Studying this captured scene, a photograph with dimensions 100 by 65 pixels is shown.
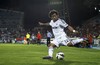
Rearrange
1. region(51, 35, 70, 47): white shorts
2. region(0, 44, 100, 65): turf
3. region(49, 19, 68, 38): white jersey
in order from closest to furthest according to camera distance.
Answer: region(0, 44, 100, 65): turf → region(51, 35, 70, 47): white shorts → region(49, 19, 68, 38): white jersey

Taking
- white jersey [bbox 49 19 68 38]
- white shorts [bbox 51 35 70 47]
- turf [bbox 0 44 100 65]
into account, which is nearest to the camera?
turf [bbox 0 44 100 65]

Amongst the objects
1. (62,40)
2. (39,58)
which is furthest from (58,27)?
(39,58)

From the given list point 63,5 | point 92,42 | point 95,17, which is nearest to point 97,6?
point 95,17

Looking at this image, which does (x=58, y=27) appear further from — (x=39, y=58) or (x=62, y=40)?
(x=39, y=58)

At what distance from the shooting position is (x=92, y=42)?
1640 inches

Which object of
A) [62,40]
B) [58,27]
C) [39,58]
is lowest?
[39,58]

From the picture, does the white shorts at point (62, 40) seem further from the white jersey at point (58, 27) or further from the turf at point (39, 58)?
the turf at point (39, 58)

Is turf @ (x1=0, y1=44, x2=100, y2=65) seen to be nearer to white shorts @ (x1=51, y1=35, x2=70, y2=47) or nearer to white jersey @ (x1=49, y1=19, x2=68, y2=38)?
white shorts @ (x1=51, y1=35, x2=70, y2=47)

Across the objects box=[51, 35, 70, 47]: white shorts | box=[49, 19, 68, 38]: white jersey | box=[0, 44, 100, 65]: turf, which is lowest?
box=[0, 44, 100, 65]: turf

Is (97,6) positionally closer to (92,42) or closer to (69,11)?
(69,11)

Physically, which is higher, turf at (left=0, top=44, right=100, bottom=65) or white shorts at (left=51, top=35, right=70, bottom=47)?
white shorts at (left=51, top=35, right=70, bottom=47)

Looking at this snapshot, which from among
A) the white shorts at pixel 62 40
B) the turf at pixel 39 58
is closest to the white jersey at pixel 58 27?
the white shorts at pixel 62 40

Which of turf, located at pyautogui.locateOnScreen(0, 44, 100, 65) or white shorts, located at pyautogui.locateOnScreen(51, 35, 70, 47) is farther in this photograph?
white shorts, located at pyautogui.locateOnScreen(51, 35, 70, 47)

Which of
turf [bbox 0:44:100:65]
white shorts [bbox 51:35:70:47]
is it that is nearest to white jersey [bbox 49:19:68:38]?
white shorts [bbox 51:35:70:47]
